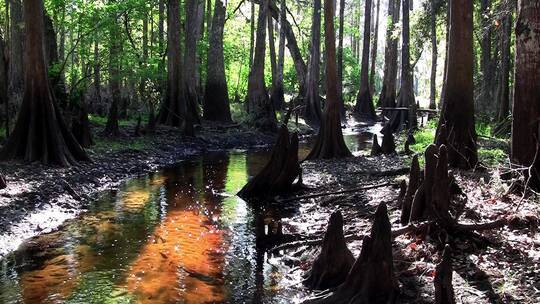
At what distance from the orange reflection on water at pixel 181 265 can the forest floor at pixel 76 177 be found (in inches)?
77.1

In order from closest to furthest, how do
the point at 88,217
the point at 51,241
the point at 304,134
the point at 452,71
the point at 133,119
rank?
the point at 51,241 → the point at 88,217 → the point at 452,71 → the point at 133,119 → the point at 304,134

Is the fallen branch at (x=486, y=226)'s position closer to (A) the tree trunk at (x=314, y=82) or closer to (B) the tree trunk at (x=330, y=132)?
(B) the tree trunk at (x=330, y=132)

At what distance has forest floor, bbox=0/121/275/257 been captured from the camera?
29.7ft

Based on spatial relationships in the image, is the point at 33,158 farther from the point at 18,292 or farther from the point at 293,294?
the point at 293,294

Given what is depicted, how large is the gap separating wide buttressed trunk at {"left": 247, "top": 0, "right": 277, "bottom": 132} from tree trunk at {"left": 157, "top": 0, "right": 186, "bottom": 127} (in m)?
3.66

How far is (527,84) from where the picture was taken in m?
7.78

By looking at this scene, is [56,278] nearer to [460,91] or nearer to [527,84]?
[527,84]

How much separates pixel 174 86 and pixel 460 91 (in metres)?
12.5

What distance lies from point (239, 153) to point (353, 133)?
359 inches

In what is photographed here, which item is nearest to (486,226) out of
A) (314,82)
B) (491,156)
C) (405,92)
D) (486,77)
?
(491,156)

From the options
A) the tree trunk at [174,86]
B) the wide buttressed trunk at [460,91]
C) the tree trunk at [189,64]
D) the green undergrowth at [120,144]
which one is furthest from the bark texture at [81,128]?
the wide buttressed trunk at [460,91]

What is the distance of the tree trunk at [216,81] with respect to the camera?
24.5m

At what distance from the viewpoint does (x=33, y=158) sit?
40.7 feet

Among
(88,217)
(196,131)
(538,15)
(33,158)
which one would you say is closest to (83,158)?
(33,158)
